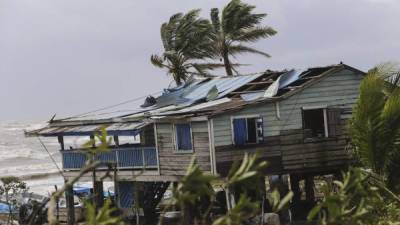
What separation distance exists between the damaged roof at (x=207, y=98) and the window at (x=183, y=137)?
347 mm

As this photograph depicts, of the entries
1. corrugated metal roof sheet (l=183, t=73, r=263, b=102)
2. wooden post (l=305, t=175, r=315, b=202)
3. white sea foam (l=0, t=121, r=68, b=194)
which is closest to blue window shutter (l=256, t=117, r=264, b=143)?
corrugated metal roof sheet (l=183, t=73, r=263, b=102)

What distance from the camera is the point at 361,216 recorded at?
3471 mm

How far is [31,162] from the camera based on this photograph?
80750 millimetres

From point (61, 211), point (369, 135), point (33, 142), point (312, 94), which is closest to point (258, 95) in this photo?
point (312, 94)

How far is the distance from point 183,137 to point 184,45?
11.9 metres

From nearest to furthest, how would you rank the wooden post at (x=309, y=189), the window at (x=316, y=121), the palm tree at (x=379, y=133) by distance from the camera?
1. the palm tree at (x=379, y=133)
2. the window at (x=316, y=121)
3. the wooden post at (x=309, y=189)

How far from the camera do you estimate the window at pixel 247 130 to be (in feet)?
73.8

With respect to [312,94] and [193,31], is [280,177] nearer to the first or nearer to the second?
[312,94]

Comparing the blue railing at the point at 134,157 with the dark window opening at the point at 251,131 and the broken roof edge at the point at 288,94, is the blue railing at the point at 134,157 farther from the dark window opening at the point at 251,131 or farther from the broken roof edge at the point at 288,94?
the dark window opening at the point at 251,131

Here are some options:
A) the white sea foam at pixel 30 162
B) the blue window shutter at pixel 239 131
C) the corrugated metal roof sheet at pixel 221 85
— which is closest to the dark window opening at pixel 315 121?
the blue window shutter at pixel 239 131

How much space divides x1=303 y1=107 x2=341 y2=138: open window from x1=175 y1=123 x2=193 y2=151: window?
3.65 meters

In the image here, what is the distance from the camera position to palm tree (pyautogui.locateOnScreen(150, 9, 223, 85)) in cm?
3481

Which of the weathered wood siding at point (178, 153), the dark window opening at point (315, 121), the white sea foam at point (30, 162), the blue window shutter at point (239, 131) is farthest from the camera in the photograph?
the white sea foam at point (30, 162)

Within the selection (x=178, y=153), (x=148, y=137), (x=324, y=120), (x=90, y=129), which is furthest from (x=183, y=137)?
(x=324, y=120)
